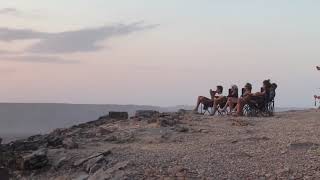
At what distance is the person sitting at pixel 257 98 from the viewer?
66.9 feet

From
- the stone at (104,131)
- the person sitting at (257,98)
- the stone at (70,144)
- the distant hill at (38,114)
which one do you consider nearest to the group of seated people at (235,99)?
the person sitting at (257,98)

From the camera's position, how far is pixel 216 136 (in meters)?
14.8

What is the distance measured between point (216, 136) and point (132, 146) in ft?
5.79

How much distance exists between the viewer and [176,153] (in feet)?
42.0

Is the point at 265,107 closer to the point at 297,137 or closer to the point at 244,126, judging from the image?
the point at 244,126

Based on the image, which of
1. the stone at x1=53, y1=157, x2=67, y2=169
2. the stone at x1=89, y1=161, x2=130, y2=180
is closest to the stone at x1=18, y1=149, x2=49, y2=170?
the stone at x1=53, y1=157, x2=67, y2=169

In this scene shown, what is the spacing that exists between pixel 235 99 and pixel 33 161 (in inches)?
349

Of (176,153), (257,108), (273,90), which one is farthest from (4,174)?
(273,90)

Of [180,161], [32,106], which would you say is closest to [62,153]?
[180,161]

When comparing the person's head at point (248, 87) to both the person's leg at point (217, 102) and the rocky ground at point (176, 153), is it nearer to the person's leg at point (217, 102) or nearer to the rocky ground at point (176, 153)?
the person's leg at point (217, 102)

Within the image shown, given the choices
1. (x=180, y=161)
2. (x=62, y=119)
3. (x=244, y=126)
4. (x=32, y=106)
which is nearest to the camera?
(x=180, y=161)

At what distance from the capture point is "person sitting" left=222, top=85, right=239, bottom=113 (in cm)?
2127

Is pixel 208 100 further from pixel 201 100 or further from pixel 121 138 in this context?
pixel 121 138

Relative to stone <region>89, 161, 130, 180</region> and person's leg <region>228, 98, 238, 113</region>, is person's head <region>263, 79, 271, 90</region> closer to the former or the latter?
person's leg <region>228, 98, 238, 113</region>
